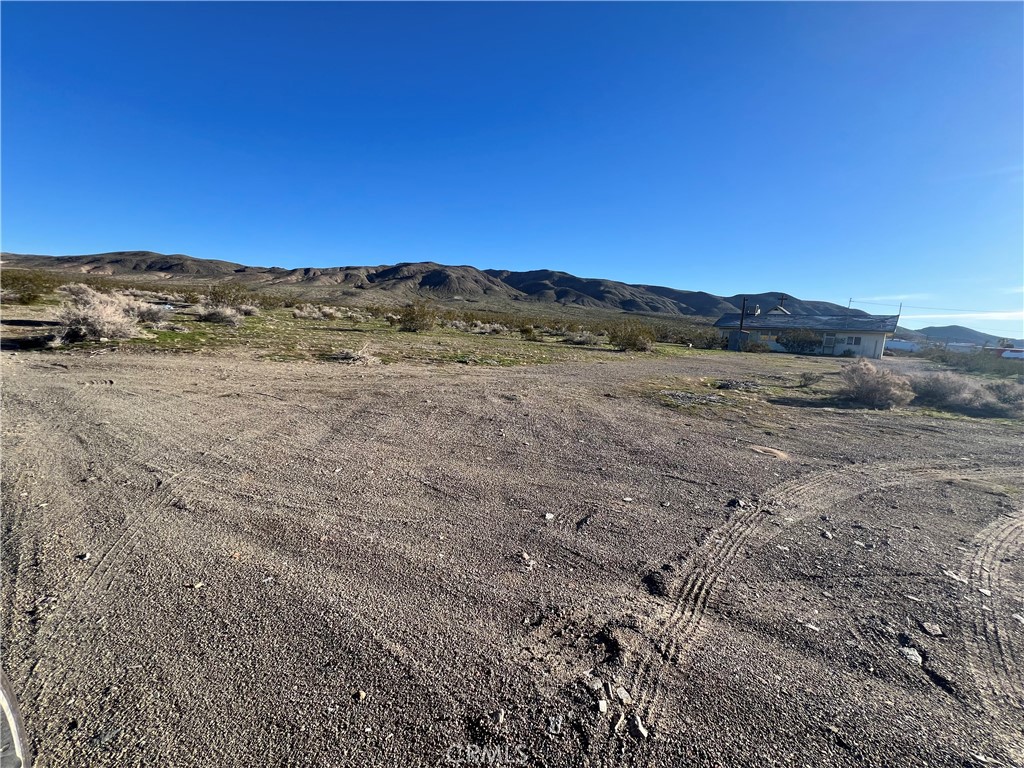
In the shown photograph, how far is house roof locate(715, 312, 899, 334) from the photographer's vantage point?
4534cm

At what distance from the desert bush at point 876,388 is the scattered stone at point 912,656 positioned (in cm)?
1264

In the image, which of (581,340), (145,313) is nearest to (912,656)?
(145,313)

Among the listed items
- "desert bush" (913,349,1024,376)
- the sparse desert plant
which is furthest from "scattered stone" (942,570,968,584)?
A: "desert bush" (913,349,1024,376)

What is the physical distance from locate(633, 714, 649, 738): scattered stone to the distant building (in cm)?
4971

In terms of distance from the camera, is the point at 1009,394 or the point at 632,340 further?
the point at 632,340

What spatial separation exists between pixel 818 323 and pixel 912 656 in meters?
56.9

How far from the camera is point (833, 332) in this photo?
4662 centimetres

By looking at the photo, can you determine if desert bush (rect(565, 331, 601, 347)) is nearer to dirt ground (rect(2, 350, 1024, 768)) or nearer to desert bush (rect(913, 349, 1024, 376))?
desert bush (rect(913, 349, 1024, 376))

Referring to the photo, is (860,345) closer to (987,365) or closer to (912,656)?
(987,365)

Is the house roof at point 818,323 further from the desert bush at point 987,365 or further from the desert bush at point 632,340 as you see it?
the desert bush at point 632,340

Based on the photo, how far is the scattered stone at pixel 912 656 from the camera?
2.83 metres

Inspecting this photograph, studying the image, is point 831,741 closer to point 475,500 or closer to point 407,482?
point 475,500

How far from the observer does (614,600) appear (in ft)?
11.0
